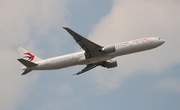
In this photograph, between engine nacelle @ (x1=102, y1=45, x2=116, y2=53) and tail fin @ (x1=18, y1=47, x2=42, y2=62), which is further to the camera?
tail fin @ (x1=18, y1=47, x2=42, y2=62)

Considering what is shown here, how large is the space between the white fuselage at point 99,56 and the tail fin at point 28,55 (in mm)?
3808

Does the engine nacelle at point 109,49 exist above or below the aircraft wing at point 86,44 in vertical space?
below

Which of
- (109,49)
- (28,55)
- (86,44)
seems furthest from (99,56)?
(28,55)

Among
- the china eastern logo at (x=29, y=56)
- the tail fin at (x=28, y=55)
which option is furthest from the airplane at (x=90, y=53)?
the china eastern logo at (x=29, y=56)

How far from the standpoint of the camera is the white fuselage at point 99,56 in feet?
221

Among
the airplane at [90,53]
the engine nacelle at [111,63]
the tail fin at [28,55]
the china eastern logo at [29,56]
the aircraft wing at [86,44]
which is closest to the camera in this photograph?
the aircraft wing at [86,44]

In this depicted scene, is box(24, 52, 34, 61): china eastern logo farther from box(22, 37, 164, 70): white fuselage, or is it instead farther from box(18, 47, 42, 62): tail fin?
box(22, 37, 164, 70): white fuselage

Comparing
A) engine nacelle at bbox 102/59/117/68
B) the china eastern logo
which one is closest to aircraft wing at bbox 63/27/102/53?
engine nacelle at bbox 102/59/117/68

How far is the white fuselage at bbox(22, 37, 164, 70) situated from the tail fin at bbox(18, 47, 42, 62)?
150 inches

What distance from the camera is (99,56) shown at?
68562mm

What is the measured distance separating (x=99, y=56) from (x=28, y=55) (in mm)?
14939

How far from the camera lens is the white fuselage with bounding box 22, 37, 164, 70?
6750 centimetres

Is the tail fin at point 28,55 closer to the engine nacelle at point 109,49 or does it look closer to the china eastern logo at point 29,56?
the china eastern logo at point 29,56

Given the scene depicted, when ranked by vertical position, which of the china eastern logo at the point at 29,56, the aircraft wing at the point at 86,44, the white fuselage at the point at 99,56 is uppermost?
the china eastern logo at the point at 29,56
